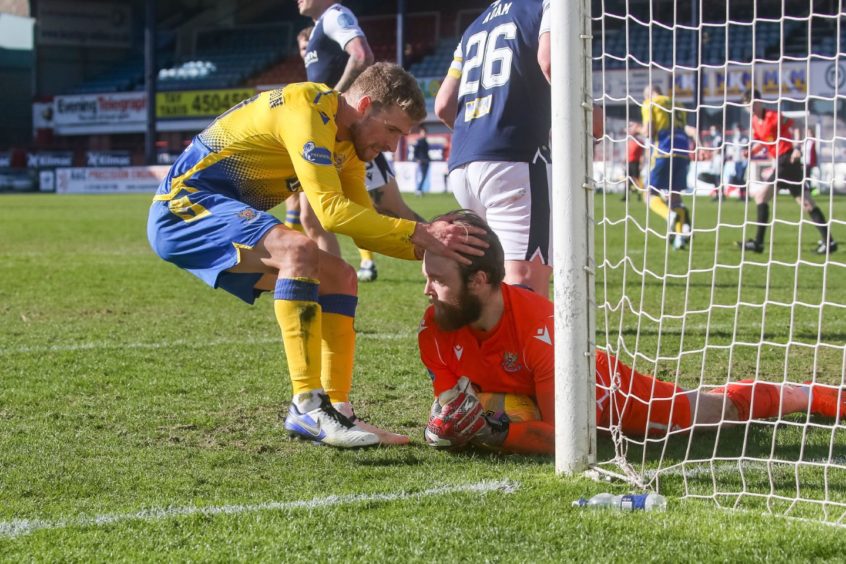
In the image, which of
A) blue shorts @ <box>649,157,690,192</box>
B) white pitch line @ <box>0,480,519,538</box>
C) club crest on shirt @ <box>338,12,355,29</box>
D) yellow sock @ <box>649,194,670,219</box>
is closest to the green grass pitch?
white pitch line @ <box>0,480,519,538</box>

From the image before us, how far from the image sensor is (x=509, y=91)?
5090 mm

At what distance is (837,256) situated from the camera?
12.1 m

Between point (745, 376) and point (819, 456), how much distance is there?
1.54 meters

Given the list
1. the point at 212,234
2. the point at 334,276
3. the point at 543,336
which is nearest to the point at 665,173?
the point at 334,276

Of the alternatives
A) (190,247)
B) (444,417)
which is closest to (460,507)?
(444,417)

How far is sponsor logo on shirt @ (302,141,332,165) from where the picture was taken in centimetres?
391

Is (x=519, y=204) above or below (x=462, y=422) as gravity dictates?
above

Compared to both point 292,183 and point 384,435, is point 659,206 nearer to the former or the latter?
point 292,183

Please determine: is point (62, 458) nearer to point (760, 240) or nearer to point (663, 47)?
point (760, 240)

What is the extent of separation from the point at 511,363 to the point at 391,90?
115 cm

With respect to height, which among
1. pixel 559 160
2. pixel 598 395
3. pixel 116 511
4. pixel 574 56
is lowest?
pixel 116 511

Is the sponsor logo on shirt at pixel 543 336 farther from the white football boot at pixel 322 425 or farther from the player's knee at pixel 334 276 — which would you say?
the player's knee at pixel 334 276

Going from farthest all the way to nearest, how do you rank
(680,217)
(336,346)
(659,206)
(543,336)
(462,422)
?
(659,206) → (680,217) → (336,346) → (543,336) → (462,422)

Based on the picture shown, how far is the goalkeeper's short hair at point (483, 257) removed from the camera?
3885 mm
